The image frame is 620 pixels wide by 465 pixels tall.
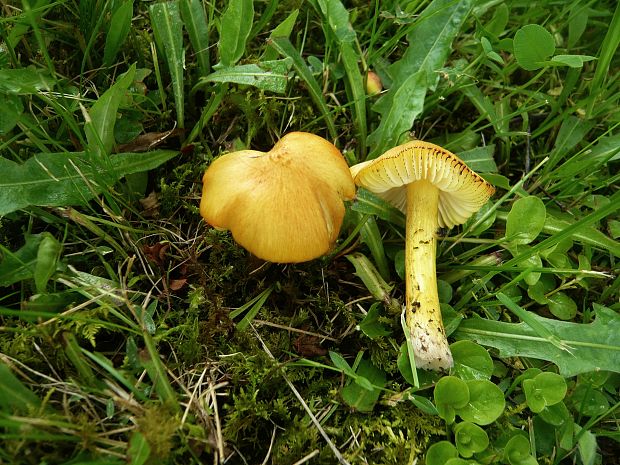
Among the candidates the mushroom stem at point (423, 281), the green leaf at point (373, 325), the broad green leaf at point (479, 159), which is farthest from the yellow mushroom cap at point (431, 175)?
the green leaf at point (373, 325)

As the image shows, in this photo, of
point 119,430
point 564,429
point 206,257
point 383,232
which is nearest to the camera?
point 119,430

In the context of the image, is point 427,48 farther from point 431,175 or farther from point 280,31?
point 431,175

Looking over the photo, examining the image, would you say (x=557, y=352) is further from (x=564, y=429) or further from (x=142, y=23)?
(x=142, y=23)

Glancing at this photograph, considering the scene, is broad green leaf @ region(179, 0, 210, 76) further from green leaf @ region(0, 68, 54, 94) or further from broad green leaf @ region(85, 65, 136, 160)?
green leaf @ region(0, 68, 54, 94)

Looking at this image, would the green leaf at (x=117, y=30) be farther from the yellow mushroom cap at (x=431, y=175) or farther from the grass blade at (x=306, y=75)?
the yellow mushroom cap at (x=431, y=175)

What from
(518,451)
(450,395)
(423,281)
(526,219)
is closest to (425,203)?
(423,281)

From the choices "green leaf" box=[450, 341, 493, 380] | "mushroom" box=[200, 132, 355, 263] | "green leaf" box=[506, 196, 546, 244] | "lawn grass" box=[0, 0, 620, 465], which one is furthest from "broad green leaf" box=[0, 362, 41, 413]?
"green leaf" box=[506, 196, 546, 244]

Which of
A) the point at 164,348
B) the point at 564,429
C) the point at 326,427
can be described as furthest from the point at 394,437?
the point at 164,348
